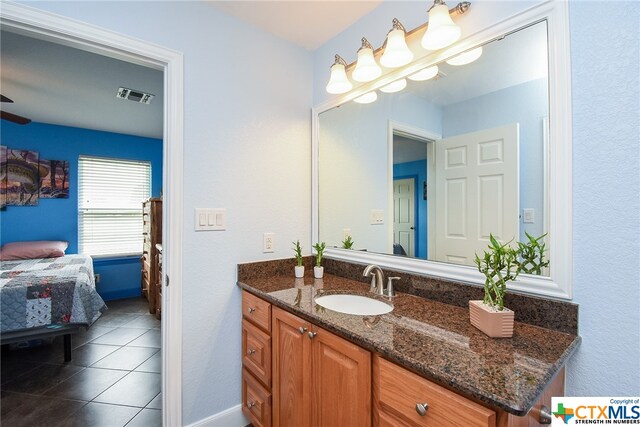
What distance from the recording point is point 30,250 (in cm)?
338

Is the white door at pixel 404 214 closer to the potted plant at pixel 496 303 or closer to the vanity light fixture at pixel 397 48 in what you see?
the potted plant at pixel 496 303

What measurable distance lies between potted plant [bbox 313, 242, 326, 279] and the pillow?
3.58 meters

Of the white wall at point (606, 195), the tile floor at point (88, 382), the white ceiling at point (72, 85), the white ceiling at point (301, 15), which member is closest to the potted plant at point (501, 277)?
the white wall at point (606, 195)

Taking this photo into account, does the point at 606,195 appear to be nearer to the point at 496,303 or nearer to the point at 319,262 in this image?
the point at 496,303

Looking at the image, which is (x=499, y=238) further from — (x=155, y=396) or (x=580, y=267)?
(x=155, y=396)

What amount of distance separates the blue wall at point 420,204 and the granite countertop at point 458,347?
0.25 metres

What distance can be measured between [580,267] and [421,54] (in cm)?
109

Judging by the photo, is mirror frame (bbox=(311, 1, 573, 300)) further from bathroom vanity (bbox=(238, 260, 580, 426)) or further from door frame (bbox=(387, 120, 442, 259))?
door frame (bbox=(387, 120, 442, 259))

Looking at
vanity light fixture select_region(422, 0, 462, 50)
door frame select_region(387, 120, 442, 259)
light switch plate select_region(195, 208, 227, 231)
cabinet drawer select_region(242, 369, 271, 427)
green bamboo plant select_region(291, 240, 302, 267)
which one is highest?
vanity light fixture select_region(422, 0, 462, 50)

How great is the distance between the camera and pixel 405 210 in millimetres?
1539

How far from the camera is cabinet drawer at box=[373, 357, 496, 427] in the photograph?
680 mm

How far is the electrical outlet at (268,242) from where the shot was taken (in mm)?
1788

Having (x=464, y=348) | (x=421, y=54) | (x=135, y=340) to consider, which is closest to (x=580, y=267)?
(x=464, y=348)

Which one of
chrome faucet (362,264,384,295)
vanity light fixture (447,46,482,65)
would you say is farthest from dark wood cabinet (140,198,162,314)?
vanity light fixture (447,46,482,65)
